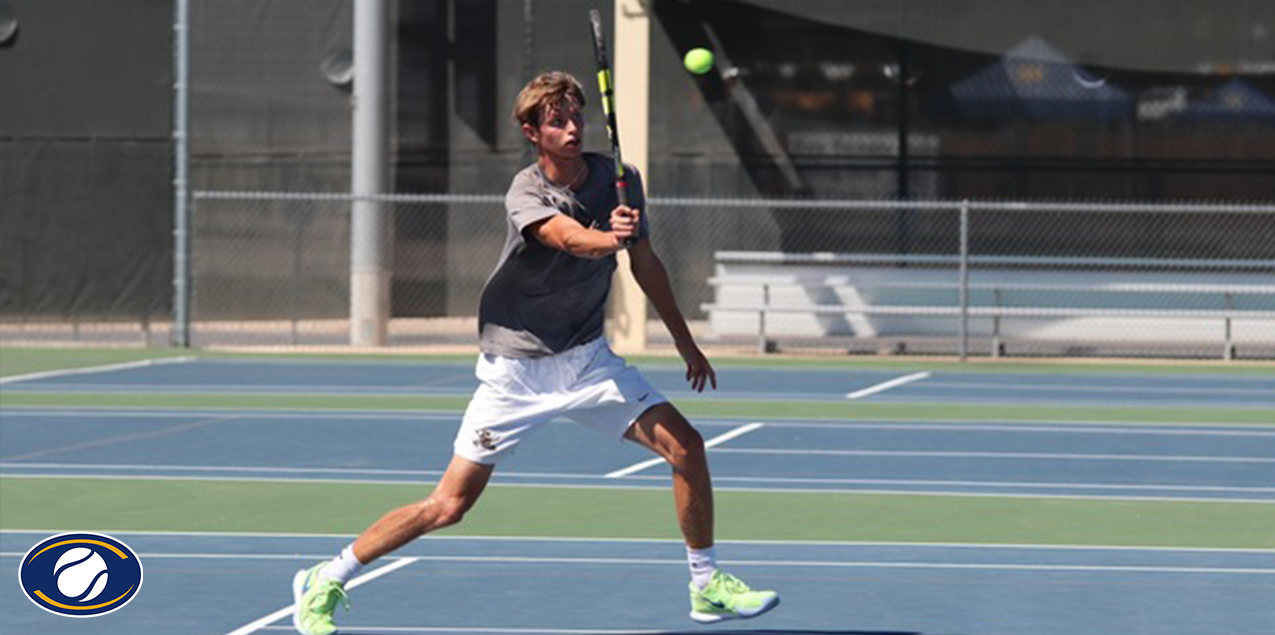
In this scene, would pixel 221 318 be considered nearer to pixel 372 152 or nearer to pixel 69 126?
pixel 69 126

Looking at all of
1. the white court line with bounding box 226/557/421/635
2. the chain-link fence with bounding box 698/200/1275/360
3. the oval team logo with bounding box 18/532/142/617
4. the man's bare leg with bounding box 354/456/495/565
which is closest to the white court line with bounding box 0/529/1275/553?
the white court line with bounding box 226/557/421/635

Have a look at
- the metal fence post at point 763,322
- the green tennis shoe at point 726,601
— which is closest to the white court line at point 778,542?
the green tennis shoe at point 726,601

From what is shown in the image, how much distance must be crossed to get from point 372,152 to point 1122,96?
8.88m

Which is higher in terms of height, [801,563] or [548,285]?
[548,285]

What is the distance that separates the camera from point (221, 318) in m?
29.5

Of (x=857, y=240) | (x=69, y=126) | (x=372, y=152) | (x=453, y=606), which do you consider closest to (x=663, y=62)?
(x=857, y=240)

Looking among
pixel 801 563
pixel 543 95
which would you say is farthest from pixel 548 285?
pixel 801 563

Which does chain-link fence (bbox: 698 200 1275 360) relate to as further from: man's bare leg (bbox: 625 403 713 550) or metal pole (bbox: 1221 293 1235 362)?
man's bare leg (bbox: 625 403 713 550)

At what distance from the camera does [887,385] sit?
2202 centimetres

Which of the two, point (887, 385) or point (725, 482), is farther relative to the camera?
point (887, 385)

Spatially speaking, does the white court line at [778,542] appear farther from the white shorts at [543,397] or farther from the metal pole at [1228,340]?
the metal pole at [1228,340]

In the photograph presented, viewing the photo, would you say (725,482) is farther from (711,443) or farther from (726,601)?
(726,601)

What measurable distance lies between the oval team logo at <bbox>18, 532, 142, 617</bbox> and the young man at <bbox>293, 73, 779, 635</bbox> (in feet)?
3.50

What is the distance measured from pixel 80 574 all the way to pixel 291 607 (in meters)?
0.80
